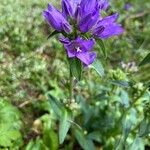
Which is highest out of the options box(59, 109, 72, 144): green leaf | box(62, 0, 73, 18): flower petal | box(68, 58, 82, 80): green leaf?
box(62, 0, 73, 18): flower petal

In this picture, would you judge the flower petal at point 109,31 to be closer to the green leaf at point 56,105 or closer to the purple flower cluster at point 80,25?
the purple flower cluster at point 80,25

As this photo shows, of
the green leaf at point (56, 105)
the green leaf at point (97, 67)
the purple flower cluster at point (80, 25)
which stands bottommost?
the green leaf at point (56, 105)

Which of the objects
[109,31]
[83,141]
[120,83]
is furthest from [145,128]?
[109,31]

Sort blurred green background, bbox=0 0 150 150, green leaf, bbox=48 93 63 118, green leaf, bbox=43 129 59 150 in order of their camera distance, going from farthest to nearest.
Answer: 1. green leaf, bbox=43 129 59 150
2. blurred green background, bbox=0 0 150 150
3. green leaf, bbox=48 93 63 118

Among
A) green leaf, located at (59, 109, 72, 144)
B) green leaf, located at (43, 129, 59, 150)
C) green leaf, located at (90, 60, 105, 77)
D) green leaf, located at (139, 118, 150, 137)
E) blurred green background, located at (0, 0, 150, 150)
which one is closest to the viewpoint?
green leaf, located at (90, 60, 105, 77)

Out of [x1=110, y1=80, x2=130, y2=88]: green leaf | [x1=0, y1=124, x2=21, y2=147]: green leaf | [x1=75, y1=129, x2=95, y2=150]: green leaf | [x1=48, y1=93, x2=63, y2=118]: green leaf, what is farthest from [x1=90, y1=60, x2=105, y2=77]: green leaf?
[x1=75, y1=129, x2=95, y2=150]: green leaf

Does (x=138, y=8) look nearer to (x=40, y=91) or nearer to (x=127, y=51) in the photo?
(x=127, y=51)

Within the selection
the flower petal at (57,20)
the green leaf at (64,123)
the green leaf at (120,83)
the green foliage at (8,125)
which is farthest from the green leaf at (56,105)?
the flower petal at (57,20)

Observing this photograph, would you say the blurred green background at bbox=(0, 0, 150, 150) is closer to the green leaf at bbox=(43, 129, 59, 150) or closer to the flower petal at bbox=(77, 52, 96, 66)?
the green leaf at bbox=(43, 129, 59, 150)

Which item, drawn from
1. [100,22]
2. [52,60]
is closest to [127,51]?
[52,60]
